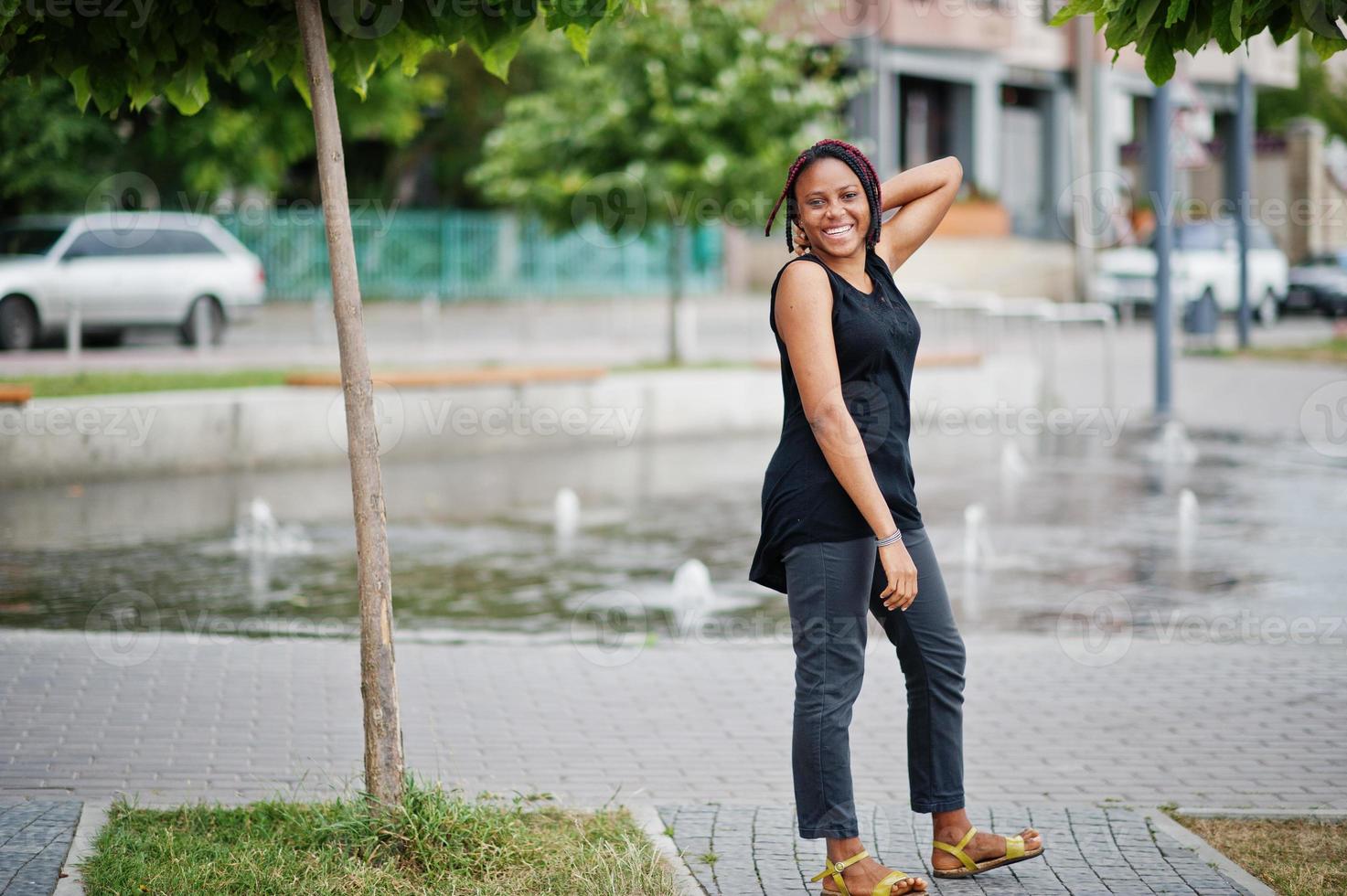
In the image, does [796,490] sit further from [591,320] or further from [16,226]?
[591,320]

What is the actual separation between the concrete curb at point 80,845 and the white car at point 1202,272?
28474 millimetres

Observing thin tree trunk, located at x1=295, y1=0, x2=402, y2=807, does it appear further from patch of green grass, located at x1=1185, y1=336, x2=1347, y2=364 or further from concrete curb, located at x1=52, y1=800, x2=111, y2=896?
patch of green grass, located at x1=1185, y1=336, x2=1347, y2=364

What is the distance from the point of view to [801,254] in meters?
4.39

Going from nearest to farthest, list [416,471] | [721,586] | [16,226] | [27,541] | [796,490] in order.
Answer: [796,490], [721,586], [27,541], [416,471], [16,226]

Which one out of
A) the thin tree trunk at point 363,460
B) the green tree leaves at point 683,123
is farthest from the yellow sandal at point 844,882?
the green tree leaves at point 683,123

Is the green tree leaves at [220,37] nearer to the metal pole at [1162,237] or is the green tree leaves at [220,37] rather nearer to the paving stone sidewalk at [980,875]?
the paving stone sidewalk at [980,875]

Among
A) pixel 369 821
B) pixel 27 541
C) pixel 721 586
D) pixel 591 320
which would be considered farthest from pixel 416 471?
pixel 591 320

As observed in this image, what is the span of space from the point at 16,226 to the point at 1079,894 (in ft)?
64.1

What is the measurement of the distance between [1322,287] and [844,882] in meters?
33.1

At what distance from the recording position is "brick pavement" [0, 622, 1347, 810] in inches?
215

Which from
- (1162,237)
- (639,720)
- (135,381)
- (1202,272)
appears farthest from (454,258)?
(639,720)

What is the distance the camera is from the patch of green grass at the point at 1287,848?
4.49 meters

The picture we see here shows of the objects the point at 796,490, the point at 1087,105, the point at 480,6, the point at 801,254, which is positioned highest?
the point at 1087,105

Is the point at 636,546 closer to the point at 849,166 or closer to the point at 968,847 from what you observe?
the point at 968,847
